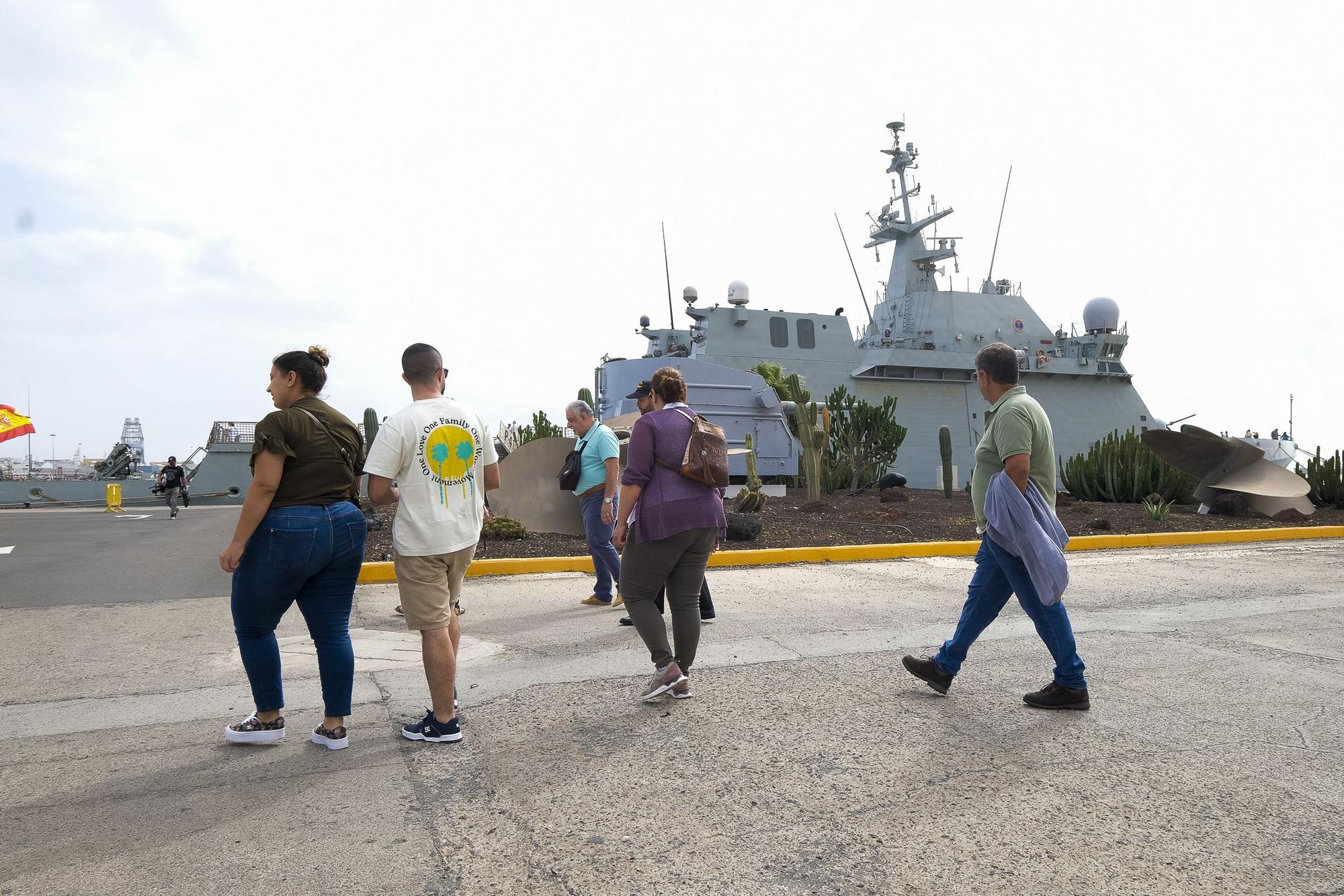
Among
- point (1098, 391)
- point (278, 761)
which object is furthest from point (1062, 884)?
point (1098, 391)

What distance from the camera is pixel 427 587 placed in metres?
3.53

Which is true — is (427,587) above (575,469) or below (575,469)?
below

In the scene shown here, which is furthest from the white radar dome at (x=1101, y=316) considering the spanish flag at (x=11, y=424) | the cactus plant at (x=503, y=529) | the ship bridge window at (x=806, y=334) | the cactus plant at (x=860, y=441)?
the spanish flag at (x=11, y=424)

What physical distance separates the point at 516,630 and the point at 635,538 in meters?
2.12

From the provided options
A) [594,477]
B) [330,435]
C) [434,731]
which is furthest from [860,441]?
[330,435]

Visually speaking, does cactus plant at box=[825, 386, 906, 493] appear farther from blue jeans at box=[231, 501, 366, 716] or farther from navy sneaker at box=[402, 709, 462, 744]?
blue jeans at box=[231, 501, 366, 716]

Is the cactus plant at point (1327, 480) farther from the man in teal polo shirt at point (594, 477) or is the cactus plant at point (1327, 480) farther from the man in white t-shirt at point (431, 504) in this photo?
the man in white t-shirt at point (431, 504)

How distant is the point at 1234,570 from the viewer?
30.3 ft

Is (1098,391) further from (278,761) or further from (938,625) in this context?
(278,761)

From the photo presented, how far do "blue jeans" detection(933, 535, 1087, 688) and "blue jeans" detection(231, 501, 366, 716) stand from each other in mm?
2610

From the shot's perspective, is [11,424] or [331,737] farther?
[11,424]

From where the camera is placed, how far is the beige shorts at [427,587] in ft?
11.5

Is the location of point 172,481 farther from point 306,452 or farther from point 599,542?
point 306,452

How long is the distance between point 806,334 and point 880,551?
700 inches
